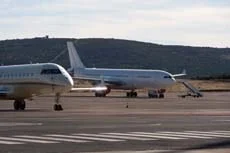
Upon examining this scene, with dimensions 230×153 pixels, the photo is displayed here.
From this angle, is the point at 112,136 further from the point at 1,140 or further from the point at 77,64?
the point at 77,64

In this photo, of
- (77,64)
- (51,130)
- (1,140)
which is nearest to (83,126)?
(51,130)

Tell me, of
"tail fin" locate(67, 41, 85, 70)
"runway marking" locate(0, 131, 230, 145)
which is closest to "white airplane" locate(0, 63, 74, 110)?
"runway marking" locate(0, 131, 230, 145)

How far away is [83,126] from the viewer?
2980cm

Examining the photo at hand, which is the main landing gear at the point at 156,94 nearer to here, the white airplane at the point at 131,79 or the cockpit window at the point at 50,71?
the white airplane at the point at 131,79

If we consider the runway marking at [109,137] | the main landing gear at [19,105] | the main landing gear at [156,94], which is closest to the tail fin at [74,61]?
the main landing gear at [156,94]

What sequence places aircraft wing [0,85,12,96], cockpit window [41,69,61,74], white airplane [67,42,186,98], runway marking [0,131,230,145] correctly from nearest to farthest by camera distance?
1. runway marking [0,131,230,145]
2. aircraft wing [0,85,12,96]
3. cockpit window [41,69,61,74]
4. white airplane [67,42,186,98]

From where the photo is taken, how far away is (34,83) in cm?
5056

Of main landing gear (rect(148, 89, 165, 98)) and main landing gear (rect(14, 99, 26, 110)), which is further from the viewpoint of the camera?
main landing gear (rect(148, 89, 165, 98))

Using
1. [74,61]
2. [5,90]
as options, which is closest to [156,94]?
[74,61]

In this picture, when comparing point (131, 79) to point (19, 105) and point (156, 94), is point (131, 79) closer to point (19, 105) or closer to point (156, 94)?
point (156, 94)

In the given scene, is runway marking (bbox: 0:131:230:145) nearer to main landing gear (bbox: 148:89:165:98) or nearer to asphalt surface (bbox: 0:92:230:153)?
asphalt surface (bbox: 0:92:230:153)

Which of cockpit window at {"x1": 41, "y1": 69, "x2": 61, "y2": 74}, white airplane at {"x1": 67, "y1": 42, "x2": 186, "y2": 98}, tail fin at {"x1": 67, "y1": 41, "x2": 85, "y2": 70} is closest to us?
cockpit window at {"x1": 41, "y1": 69, "x2": 61, "y2": 74}

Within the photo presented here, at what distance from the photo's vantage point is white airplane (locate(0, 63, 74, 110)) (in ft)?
164

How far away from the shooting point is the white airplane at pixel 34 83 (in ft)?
164
